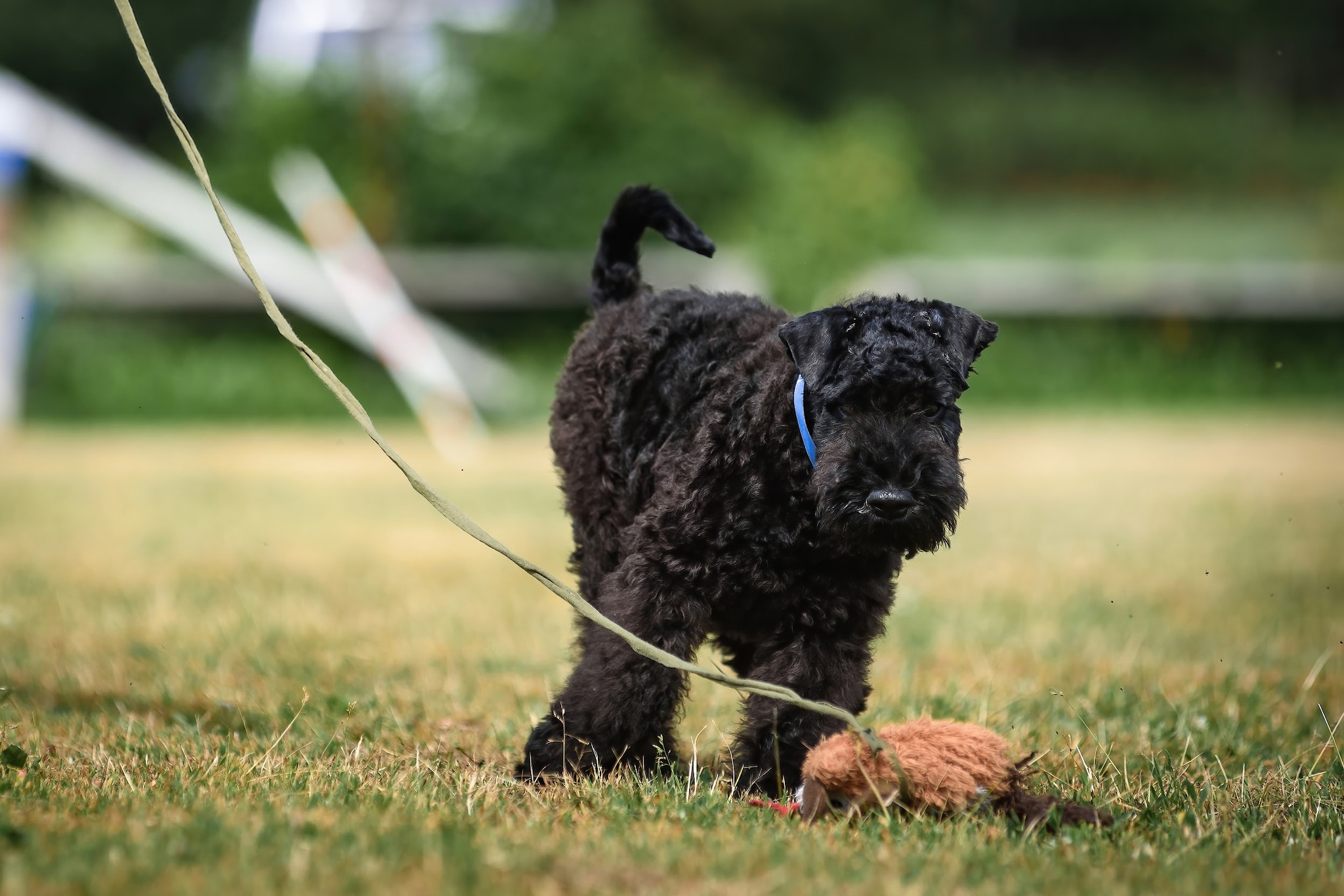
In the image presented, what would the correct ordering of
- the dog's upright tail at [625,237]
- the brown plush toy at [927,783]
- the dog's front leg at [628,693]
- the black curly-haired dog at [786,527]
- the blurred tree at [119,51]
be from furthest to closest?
the blurred tree at [119,51] < the dog's upright tail at [625,237] < the dog's front leg at [628,693] < the black curly-haired dog at [786,527] < the brown plush toy at [927,783]

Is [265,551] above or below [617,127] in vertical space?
below

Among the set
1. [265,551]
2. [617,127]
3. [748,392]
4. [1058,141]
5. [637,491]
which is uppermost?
[1058,141]

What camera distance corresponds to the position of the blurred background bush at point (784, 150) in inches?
709

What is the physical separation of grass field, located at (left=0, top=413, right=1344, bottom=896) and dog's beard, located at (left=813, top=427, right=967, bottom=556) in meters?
0.62

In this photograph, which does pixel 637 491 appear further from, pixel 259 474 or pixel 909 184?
pixel 909 184

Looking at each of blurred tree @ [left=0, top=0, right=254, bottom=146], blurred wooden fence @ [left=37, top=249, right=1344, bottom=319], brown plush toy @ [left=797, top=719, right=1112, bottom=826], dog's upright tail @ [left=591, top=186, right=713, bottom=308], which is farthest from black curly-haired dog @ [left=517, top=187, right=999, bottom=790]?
blurred tree @ [left=0, top=0, right=254, bottom=146]

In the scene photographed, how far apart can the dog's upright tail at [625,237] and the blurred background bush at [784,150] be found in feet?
21.9

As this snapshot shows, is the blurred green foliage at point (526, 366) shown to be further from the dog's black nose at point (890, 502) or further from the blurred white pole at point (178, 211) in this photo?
the dog's black nose at point (890, 502)

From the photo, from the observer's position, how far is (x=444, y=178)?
20.2m

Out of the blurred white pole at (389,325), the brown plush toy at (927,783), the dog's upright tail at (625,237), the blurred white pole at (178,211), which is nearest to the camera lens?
the brown plush toy at (927,783)

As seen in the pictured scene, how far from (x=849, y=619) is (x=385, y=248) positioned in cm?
1755

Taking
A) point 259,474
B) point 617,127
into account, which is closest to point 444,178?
point 617,127

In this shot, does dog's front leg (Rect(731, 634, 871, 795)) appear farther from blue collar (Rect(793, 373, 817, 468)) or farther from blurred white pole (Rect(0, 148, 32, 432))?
blurred white pole (Rect(0, 148, 32, 432))

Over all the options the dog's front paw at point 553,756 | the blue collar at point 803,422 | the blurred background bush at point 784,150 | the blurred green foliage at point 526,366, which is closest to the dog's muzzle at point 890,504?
the blue collar at point 803,422
